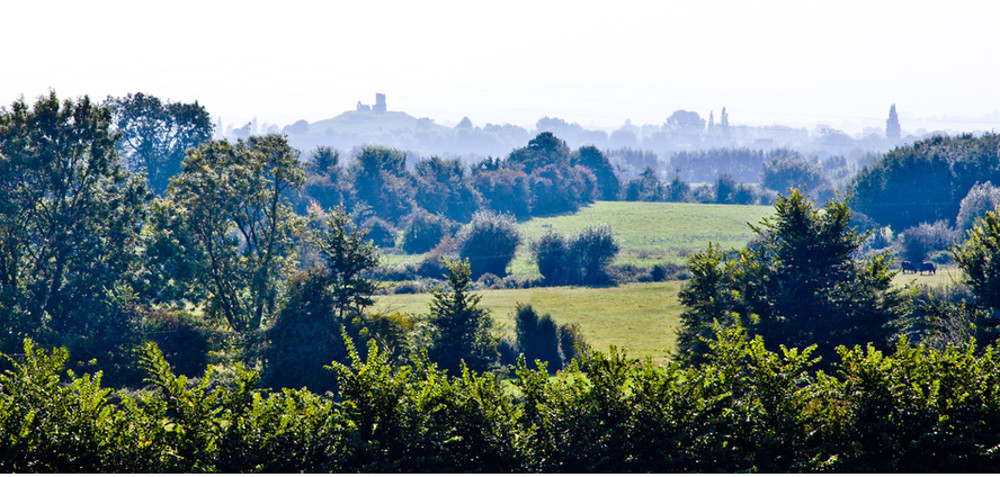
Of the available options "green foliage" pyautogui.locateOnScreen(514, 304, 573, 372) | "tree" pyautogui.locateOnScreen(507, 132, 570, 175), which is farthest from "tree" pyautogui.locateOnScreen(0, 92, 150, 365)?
"tree" pyautogui.locateOnScreen(507, 132, 570, 175)

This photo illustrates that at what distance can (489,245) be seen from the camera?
241 ft

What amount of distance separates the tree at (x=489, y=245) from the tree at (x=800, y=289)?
1742 inches

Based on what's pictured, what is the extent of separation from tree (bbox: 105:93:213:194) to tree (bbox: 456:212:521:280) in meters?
44.0

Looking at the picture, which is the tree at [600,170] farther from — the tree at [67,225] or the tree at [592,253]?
the tree at [67,225]

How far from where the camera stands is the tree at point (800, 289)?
1044 inches

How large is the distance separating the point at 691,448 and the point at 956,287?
128 ft

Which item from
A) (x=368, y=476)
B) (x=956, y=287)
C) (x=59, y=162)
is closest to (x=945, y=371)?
(x=368, y=476)

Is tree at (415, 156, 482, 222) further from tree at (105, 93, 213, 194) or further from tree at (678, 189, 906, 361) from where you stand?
tree at (678, 189, 906, 361)

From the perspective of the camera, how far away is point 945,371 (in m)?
13.5

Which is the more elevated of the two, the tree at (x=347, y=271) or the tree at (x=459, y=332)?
the tree at (x=347, y=271)

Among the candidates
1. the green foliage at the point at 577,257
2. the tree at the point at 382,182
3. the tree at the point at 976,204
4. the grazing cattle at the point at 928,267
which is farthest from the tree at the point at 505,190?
the tree at the point at 976,204

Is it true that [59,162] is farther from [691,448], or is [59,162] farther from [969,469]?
[969,469]

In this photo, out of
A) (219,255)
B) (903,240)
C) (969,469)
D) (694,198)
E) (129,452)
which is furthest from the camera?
(694,198)

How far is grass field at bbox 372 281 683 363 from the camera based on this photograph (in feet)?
137
